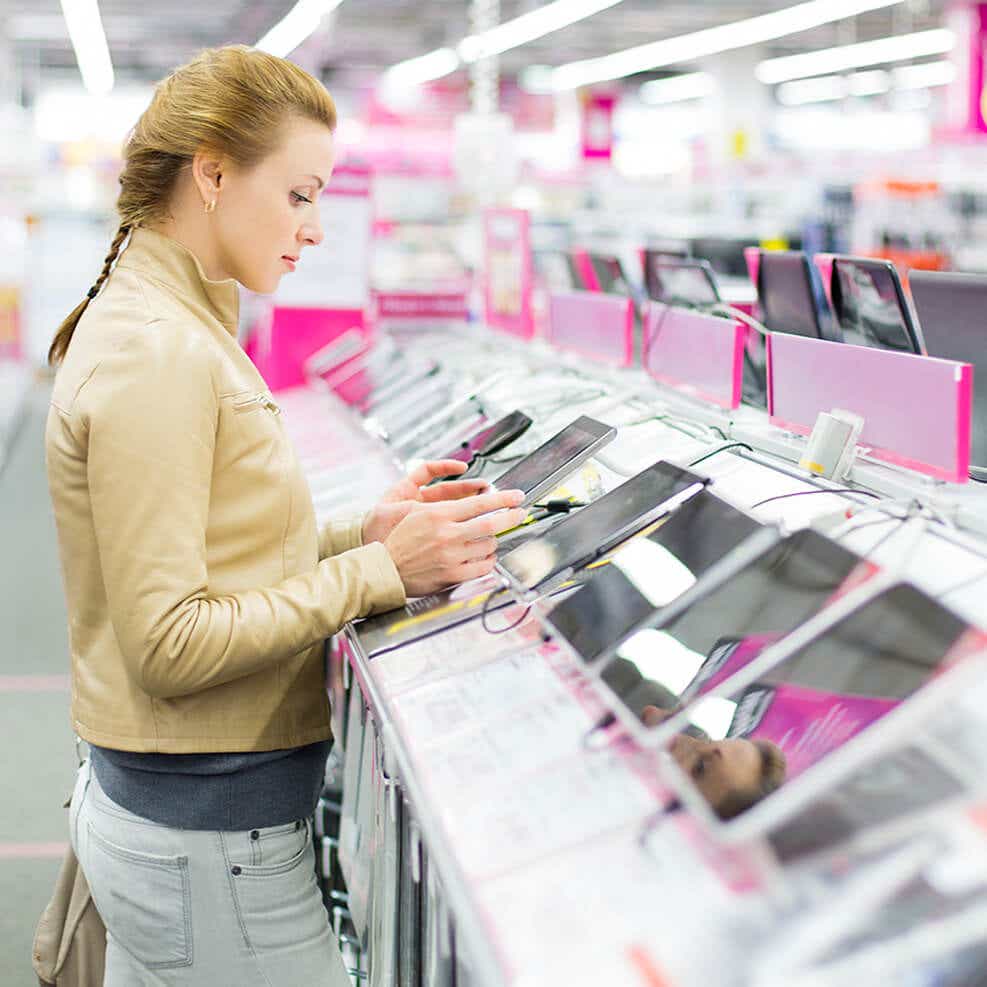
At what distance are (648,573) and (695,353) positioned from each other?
5.42ft

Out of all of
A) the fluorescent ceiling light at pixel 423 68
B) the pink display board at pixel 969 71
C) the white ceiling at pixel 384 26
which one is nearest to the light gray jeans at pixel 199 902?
the pink display board at pixel 969 71

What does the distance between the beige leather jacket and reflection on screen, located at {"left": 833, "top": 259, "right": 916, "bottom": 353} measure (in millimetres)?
1240

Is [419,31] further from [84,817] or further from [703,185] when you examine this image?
[84,817]

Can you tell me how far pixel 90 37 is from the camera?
55.2 feet

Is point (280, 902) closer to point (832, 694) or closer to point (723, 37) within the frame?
point (832, 694)

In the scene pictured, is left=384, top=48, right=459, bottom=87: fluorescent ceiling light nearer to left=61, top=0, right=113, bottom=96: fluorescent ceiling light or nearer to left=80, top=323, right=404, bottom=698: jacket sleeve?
left=61, top=0, right=113, bottom=96: fluorescent ceiling light

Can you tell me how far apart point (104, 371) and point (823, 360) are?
142 cm

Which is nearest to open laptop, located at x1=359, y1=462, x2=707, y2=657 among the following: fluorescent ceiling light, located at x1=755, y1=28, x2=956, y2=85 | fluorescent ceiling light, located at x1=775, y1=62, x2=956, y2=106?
fluorescent ceiling light, located at x1=755, y1=28, x2=956, y2=85

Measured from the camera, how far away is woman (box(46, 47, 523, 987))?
5.14 ft

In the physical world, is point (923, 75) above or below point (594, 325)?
above

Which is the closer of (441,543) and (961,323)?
(441,543)

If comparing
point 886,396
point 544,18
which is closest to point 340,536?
point 886,396

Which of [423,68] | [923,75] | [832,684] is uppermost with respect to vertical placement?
[423,68]

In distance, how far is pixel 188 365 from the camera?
1591 mm
